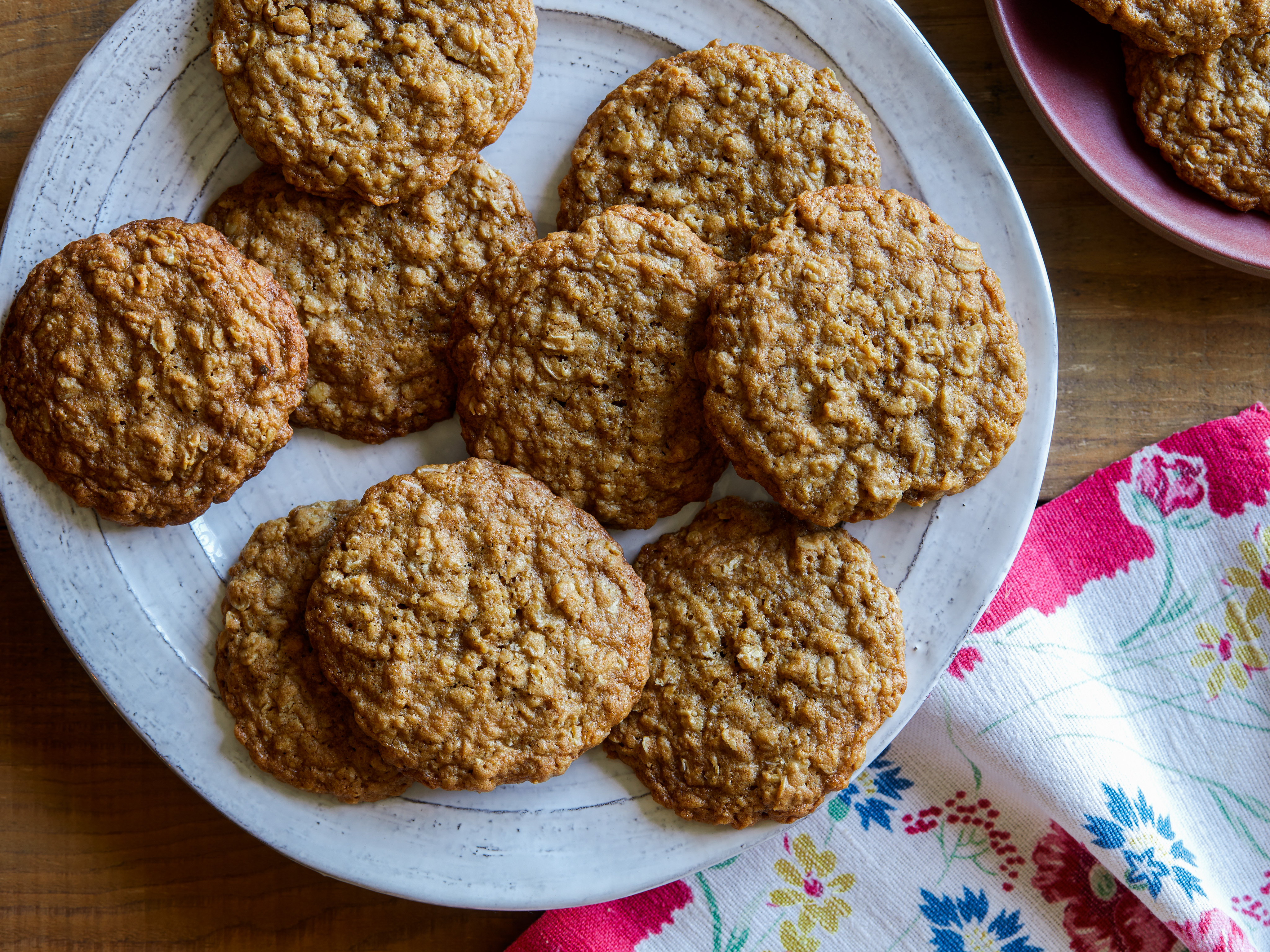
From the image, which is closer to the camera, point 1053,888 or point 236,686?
point 236,686

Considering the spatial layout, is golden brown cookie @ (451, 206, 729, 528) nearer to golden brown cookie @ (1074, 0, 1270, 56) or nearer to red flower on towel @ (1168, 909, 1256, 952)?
golden brown cookie @ (1074, 0, 1270, 56)

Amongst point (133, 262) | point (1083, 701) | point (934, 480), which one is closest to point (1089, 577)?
point (1083, 701)

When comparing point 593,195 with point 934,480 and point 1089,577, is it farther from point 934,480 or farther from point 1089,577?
point 1089,577

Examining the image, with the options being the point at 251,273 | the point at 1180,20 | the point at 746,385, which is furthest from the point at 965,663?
the point at 251,273

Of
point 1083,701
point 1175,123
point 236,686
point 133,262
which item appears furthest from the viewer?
point 1083,701

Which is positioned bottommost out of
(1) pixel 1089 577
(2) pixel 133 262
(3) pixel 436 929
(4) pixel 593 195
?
(3) pixel 436 929

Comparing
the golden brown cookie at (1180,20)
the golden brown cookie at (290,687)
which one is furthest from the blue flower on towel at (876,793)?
the golden brown cookie at (1180,20)
